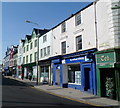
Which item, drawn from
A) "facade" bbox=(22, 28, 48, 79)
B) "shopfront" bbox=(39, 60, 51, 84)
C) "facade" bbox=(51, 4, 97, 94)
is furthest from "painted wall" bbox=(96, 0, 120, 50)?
"facade" bbox=(22, 28, 48, 79)

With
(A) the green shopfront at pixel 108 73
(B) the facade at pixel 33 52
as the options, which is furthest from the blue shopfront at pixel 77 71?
(B) the facade at pixel 33 52

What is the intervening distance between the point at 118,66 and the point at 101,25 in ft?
13.1

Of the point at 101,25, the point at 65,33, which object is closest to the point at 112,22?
the point at 101,25

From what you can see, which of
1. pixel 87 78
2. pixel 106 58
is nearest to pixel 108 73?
pixel 106 58

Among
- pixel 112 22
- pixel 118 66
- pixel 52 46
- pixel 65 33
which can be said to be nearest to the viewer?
pixel 118 66

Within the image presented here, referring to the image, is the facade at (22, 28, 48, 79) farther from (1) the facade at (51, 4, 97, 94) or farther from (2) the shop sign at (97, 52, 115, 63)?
(2) the shop sign at (97, 52, 115, 63)

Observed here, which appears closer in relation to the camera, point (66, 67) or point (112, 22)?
point (112, 22)

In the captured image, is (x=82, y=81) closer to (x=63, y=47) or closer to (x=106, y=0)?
(x=63, y=47)

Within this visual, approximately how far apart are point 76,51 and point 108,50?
18.2 ft

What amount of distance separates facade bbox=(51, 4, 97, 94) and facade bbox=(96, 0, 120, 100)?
34.2 inches

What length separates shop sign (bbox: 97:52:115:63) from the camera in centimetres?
1159

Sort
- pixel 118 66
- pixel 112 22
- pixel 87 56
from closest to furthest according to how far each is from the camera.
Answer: pixel 118 66, pixel 112 22, pixel 87 56

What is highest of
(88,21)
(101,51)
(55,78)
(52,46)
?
(88,21)

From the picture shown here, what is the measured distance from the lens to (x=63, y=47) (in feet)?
66.2
